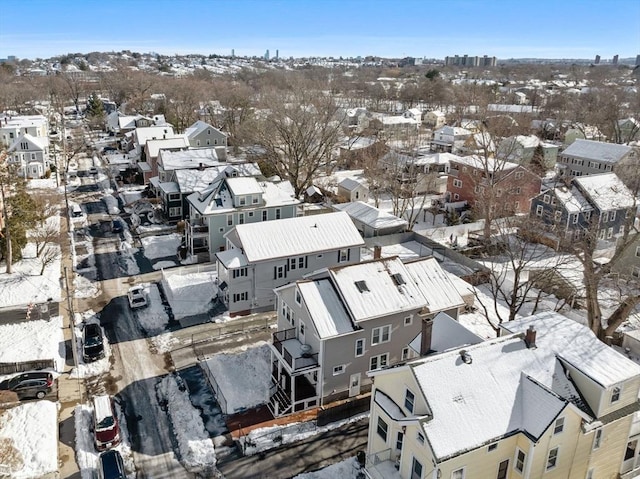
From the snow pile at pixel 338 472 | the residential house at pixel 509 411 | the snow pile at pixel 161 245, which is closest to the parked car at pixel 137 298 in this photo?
the snow pile at pixel 161 245

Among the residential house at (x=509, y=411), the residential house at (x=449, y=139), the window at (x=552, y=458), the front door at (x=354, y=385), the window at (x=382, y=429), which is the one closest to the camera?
the residential house at (x=509, y=411)

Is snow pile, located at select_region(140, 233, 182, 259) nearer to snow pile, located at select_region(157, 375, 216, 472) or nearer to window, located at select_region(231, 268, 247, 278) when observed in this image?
window, located at select_region(231, 268, 247, 278)

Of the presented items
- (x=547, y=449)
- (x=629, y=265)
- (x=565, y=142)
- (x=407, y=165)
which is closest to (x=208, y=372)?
(x=547, y=449)

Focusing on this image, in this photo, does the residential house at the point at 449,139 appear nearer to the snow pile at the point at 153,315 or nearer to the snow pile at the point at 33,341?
the snow pile at the point at 153,315

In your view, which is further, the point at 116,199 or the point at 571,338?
the point at 116,199

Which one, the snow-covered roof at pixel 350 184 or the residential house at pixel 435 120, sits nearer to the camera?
the snow-covered roof at pixel 350 184

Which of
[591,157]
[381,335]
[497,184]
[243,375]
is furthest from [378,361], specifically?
[591,157]

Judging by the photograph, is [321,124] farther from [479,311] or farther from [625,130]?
[625,130]
